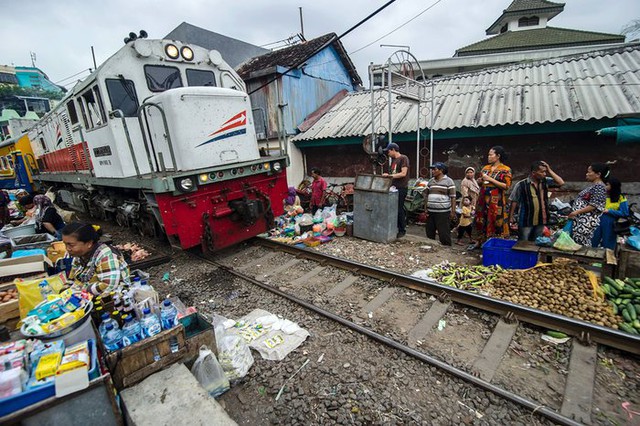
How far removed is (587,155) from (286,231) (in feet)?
23.4

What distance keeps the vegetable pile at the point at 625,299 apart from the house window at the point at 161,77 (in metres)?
7.46

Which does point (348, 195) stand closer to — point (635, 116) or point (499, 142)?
Result: point (499, 142)

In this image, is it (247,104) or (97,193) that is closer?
(247,104)

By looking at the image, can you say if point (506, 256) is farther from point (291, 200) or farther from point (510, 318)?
point (291, 200)

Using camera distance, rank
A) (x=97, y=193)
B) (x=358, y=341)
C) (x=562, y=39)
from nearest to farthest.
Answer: (x=358, y=341)
(x=97, y=193)
(x=562, y=39)

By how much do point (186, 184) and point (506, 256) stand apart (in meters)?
5.04

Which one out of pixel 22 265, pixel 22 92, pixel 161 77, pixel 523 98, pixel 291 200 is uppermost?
pixel 22 92

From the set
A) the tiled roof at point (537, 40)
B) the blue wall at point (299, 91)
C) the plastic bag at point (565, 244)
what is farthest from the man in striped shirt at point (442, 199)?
the tiled roof at point (537, 40)

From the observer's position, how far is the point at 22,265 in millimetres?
3359

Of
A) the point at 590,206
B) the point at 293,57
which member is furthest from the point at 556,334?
the point at 293,57

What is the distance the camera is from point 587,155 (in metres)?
6.71

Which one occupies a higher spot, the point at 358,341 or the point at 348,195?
the point at 348,195

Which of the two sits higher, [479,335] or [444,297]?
[444,297]

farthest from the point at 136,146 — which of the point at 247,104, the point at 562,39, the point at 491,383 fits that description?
the point at 562,39
